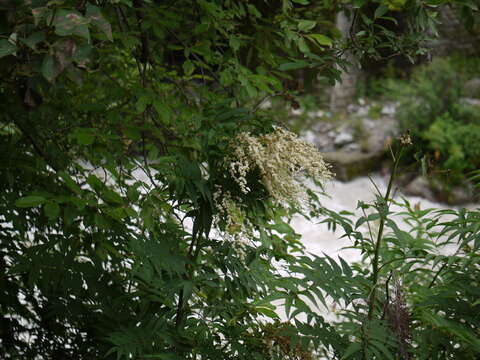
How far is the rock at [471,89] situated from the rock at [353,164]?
165cm

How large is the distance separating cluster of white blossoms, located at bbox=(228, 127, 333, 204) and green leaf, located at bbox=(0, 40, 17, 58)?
0.51 metres

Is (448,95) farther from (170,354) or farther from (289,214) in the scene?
(170,354)

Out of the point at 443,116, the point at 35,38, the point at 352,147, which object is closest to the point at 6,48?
the point at 35,38

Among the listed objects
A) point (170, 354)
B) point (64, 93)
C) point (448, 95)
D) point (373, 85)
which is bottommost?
point (170, 354)

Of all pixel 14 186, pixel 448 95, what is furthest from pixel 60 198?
pixel 448 95

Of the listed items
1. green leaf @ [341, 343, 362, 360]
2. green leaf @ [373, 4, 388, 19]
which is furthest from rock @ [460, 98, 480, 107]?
green leaf @ [341, 343, 362, 360]

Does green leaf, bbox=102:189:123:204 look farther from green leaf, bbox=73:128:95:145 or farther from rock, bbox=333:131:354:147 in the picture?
rock, bbox=333:131:354:147

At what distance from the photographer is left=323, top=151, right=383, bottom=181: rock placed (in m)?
6.71

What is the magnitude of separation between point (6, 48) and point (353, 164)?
20.3 ft

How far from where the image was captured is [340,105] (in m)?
8.18

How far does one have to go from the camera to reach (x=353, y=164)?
22.2 feet

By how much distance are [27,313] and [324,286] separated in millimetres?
1147

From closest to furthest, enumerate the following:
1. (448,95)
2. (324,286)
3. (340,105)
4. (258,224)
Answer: (324,286)
(258,224)
(448,95)
(340,105)

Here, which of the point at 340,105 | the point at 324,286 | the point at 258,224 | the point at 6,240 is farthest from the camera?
the point at 340,105
